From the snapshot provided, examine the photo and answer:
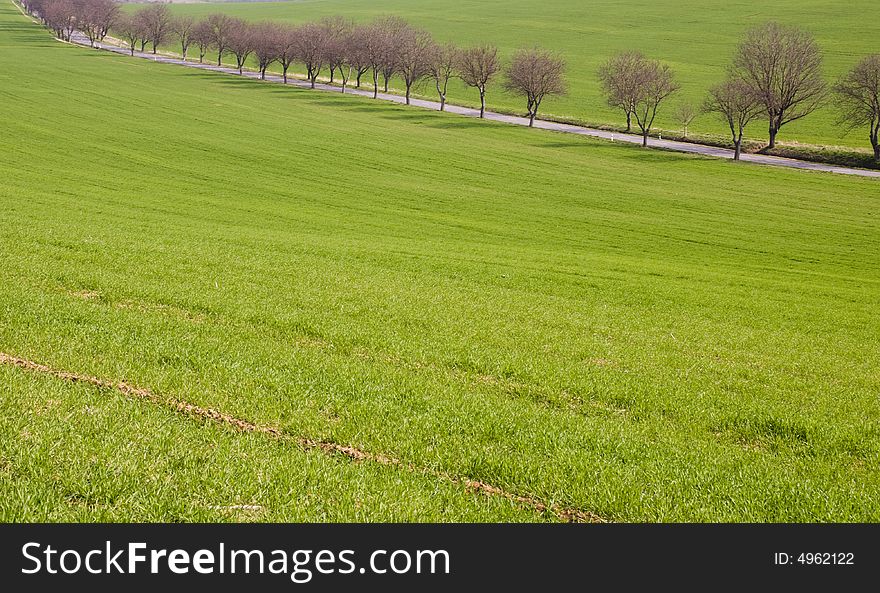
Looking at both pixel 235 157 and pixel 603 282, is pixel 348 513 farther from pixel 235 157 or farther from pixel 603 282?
pixel 235 157

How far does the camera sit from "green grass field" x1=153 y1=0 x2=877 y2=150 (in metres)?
95.3

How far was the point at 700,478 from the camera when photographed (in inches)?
287

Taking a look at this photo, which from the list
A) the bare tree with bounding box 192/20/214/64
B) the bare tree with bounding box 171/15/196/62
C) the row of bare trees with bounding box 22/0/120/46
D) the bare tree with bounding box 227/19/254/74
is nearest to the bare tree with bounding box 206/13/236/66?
the bare tree with bounding box 192/20/214/64

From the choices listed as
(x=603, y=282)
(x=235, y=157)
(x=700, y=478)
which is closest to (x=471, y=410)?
(x=700, y=478)

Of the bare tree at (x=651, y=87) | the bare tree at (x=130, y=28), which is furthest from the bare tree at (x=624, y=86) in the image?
the bare tree at (x=130, y=28)

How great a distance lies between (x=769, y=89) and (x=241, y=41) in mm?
87885

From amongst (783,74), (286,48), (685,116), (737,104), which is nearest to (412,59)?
(286,48)

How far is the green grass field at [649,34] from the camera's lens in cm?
9526

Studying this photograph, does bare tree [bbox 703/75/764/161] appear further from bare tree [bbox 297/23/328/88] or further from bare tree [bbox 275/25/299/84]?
bare tree [bbox 275/25/299/84]

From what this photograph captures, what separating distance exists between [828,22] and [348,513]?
16283 cm

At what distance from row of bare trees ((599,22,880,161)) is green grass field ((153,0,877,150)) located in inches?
163

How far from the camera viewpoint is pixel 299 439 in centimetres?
759

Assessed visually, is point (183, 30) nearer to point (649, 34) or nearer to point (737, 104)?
point (649, 34)

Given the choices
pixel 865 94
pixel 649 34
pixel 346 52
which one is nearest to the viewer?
pixel 865 94
